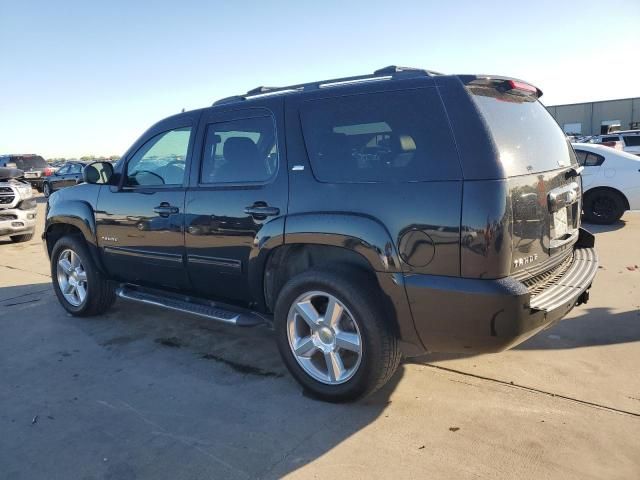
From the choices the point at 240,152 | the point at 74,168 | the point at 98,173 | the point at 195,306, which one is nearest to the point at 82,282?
the point at 98,173

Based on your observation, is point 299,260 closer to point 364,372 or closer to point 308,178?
point 308,178

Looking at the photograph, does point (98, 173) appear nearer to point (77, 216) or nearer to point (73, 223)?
point (77, 216)

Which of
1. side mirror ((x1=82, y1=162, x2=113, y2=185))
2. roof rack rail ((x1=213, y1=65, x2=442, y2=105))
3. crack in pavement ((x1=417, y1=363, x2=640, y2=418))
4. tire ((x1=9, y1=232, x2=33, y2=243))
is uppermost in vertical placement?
roof rack rail ((x1=213, y1=65, x2=442, y2=105))

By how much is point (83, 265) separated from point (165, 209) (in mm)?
1534

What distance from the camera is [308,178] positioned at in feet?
10.9

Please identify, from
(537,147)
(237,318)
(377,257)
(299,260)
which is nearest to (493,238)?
(377,257)

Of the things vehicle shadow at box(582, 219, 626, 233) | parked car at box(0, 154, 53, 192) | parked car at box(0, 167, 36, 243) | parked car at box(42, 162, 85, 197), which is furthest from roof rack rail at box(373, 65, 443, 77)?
parked car at box(0, 154, 53, 192)

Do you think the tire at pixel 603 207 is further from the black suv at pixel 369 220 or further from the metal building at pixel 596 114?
the metal building at pixel 596 114

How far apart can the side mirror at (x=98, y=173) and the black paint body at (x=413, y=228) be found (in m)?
1.16

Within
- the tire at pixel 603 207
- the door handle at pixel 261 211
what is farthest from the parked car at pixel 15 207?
the tire at pixel 603 207

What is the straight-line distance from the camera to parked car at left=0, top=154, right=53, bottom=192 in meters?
24.2

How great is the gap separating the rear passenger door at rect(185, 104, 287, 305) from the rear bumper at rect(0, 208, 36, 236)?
7.77m

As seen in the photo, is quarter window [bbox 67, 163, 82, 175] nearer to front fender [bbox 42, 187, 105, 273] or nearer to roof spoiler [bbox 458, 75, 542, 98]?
front fender [bbox 42, 187, 105, 273]

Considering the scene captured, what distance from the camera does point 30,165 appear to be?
2494cm
